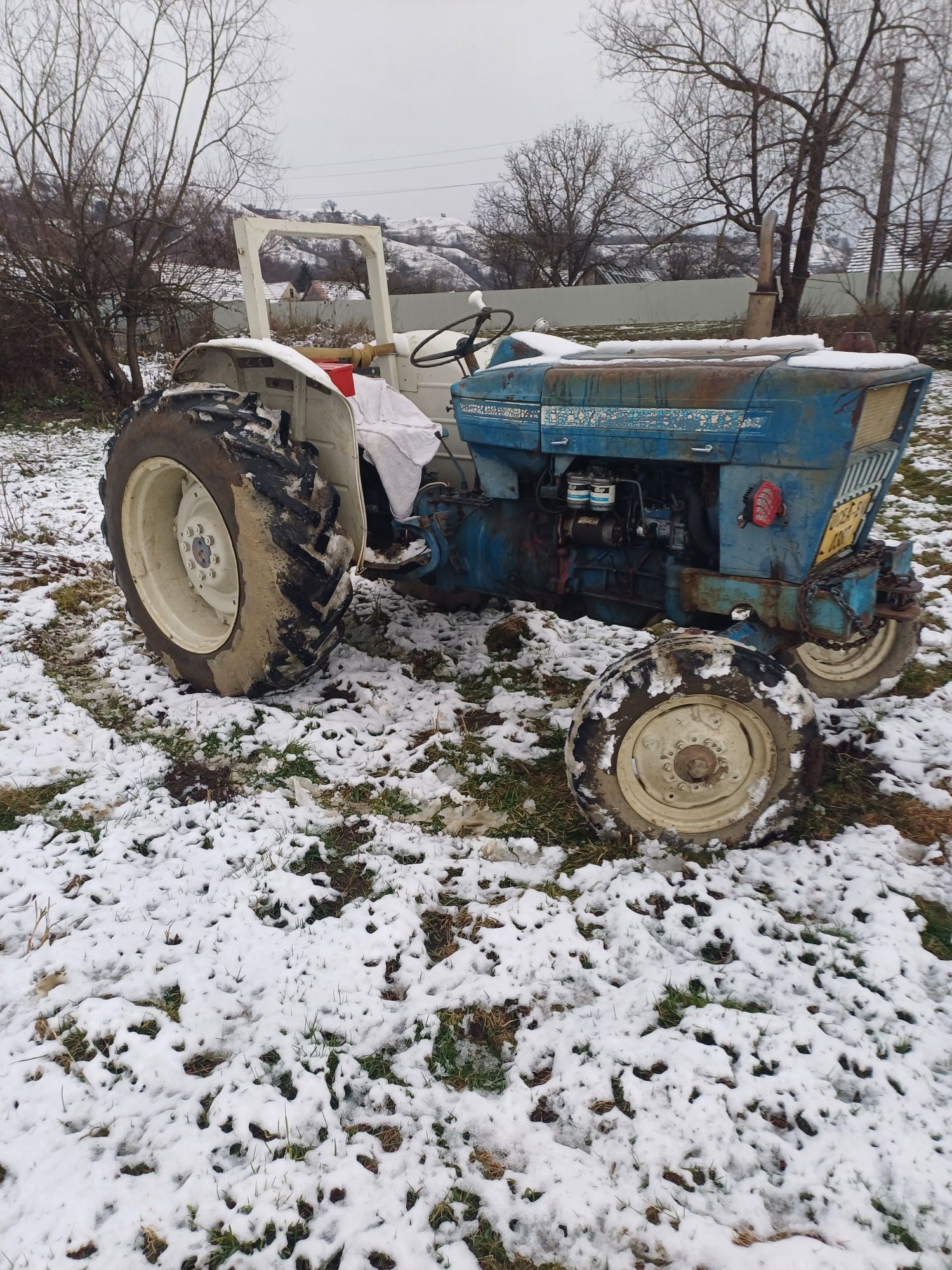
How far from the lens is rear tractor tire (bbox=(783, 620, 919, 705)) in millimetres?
3111

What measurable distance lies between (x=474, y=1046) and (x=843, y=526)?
186cm

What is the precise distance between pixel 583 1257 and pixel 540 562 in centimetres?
216

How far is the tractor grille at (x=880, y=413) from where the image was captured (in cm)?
232

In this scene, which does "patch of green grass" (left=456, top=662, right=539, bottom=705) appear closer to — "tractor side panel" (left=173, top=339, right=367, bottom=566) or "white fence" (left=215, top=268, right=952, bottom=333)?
"tractor side panel" (left=173, top=339, right=367, bottom=566)

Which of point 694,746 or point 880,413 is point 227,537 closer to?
point 694,746

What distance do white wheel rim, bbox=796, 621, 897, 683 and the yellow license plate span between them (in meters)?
0.61

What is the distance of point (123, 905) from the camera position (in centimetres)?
232

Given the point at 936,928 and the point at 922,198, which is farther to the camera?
the point at 922,198

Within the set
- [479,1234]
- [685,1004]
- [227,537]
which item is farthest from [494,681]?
[479,1234]

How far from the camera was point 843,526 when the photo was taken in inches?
101

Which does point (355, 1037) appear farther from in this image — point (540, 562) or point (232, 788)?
point (540, 562)

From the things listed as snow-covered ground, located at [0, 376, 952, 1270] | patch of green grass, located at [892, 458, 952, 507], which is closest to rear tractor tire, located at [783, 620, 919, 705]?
snow-covered ground, located at [0, 376, 952, 1270]

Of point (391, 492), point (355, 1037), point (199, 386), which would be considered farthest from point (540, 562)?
point (355, 1037)

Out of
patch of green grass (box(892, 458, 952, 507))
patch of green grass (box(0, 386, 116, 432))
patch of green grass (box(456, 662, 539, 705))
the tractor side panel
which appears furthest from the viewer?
patch of green grass (box(0, 386, 116, 432))
